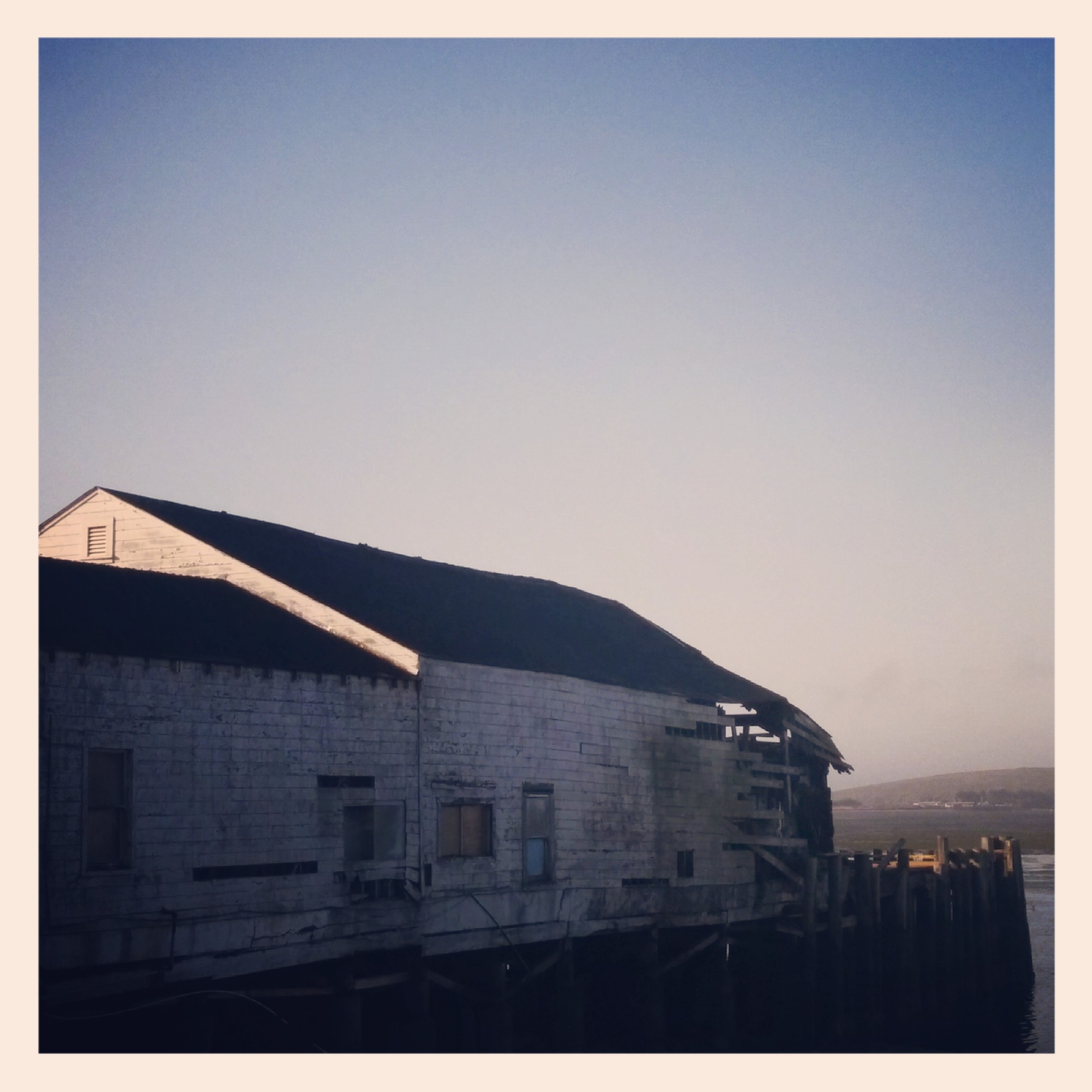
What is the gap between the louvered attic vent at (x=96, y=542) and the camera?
25.7m

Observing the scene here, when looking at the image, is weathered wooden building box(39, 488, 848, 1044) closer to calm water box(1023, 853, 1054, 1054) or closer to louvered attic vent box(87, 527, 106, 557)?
louvered attic vent box(87, 527, 106, 557)

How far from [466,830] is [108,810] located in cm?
687

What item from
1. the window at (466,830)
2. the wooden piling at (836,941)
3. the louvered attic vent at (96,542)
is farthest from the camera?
the wooden piling at (836,941)

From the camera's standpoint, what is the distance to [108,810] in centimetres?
1744

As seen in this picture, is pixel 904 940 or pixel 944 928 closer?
pixel 904 940

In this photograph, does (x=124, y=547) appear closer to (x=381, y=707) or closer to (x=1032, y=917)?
(x=381, y=707)

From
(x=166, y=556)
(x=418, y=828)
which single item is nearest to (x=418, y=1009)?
(x=418, y=828)

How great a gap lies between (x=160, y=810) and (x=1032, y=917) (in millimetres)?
43050

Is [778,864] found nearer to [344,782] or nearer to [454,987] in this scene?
[454,987]

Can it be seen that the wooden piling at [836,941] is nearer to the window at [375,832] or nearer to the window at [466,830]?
the window at [466,830]

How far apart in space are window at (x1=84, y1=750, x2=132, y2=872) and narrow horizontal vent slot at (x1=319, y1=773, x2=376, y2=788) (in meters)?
3.33

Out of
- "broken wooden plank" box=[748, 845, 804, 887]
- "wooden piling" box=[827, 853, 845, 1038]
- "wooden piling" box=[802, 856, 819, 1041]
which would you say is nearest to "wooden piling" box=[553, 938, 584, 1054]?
"wooden piling" box=[802, 856, 819, 1041]

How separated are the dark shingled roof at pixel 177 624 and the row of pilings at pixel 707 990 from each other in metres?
4.51

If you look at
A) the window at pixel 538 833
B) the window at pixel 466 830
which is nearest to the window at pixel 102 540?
the window at pixel 466 830
